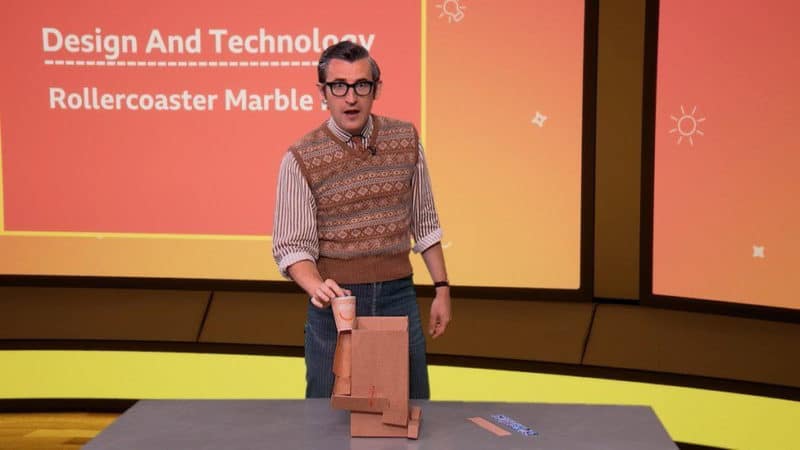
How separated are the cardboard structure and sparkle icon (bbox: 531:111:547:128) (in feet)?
7.66

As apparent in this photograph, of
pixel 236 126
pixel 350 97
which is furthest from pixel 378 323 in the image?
pixel 236 126

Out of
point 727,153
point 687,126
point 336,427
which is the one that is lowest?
point 336,427

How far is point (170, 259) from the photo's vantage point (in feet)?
14.5

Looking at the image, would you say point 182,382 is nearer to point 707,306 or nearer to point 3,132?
point 3,132

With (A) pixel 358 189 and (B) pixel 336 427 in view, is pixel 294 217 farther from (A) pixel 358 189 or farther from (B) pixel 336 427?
(B) pixel 336 427

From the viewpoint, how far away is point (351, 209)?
8.10 feet

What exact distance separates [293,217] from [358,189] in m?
0.19

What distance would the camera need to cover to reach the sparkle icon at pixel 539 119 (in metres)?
4.06

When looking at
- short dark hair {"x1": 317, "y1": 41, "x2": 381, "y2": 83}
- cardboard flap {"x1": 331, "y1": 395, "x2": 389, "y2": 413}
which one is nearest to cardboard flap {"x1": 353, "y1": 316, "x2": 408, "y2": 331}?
cardboard flap {"x1": 331, "y1": 395, "x2": 389, "y2": 413}

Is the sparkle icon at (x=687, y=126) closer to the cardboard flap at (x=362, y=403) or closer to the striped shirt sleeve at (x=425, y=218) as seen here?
the striped shirt sleeve at (x=425, y=218)

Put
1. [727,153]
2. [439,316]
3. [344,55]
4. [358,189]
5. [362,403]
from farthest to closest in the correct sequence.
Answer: [727,153]
[439,316]
[358,189]
[344,55]
[362,403]

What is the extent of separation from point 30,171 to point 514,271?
231 centimetres

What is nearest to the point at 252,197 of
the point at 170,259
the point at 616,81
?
the point at 170,259

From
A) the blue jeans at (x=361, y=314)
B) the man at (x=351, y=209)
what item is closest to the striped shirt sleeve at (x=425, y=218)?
the man at (x=351, y=209)
